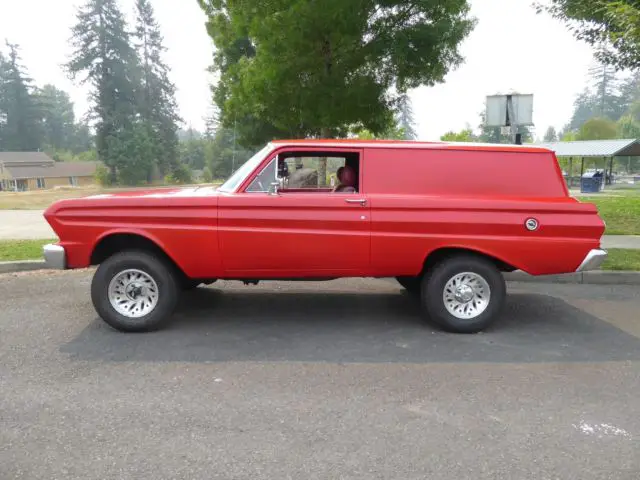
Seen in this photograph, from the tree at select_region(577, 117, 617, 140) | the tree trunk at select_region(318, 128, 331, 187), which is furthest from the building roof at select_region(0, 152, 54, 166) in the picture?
the tree trunk at select_region(318, 128, 331, 187)

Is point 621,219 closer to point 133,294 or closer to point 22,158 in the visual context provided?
point 133,294

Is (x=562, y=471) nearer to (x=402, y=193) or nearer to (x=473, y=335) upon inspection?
(x=473, y=335)

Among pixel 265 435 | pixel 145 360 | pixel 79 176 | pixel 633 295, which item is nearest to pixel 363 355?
pixel 265 435

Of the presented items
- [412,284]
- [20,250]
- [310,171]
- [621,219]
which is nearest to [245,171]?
[310,171]

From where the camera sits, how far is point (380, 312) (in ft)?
19.3

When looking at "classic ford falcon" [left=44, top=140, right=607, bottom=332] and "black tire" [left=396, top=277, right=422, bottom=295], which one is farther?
"black tire" [left=396, top=277, right=422, bottom=295]

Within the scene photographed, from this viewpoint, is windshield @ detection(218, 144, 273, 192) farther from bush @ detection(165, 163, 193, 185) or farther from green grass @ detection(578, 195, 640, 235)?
bush @ detection(165, 163, 193, 185)

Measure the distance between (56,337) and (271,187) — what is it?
2.53 meters

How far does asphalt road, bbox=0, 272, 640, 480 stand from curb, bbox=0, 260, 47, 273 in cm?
209

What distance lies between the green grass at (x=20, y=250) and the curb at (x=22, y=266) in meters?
0.24

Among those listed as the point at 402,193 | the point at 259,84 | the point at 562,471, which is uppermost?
the point at 259,84

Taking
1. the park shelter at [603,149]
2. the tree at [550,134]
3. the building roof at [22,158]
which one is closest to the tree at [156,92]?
the building roof at [22,158]

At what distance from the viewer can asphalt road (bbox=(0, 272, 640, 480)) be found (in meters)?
2.90

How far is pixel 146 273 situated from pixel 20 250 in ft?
17.4
